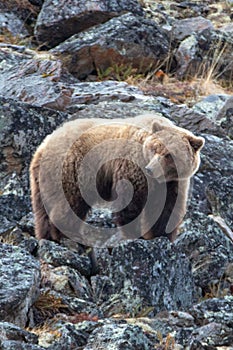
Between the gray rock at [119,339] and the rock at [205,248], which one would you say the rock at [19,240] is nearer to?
the rock at [205,248]

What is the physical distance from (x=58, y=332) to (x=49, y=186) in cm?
271

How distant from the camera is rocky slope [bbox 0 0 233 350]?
7.96 metres

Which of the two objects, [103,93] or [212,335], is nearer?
[212,335]

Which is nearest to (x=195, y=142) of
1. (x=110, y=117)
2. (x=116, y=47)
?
(x=110, y=117)

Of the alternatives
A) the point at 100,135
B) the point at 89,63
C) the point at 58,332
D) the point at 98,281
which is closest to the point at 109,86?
the point at 89,63

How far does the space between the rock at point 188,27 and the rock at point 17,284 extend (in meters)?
9.58

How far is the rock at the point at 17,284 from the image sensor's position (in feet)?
25.3

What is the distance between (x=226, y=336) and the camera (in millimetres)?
7789

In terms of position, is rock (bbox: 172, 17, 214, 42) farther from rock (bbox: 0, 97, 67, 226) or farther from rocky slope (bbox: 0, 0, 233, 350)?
rock (bbox: 0, 97, 67, 226)

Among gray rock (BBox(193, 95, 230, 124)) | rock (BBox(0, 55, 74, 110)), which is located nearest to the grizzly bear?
rock (BBox(0, 55, 74, 110))

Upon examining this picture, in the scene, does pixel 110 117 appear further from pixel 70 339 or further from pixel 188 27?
pixel 70 339

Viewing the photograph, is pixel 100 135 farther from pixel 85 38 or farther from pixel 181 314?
pixel 85 38

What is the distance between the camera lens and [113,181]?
33.9 feet

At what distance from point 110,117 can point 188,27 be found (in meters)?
5.32
